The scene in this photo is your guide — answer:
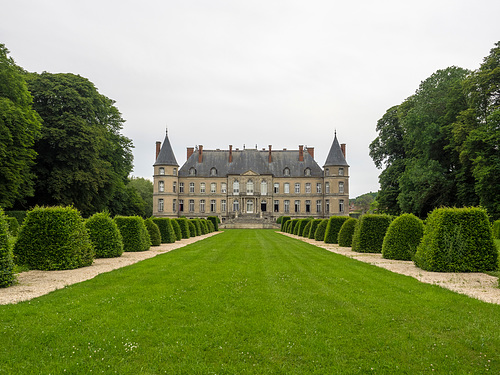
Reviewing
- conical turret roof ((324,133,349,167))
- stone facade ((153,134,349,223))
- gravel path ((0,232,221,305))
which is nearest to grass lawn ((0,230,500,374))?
gravel path ((0,232,221,305))

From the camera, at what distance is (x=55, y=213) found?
367 inches

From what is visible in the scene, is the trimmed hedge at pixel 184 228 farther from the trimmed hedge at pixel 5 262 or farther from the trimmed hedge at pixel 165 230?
the trimmed hedge at pixel 5 262

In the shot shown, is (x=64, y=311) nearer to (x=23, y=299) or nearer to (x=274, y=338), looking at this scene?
(x=23, y=299)

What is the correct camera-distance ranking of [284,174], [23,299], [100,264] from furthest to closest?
[284,174] → [100,264] → [23,299]

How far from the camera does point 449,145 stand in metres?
26.7

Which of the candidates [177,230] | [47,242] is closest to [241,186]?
[177,230]

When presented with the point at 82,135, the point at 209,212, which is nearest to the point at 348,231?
the point at 82,135

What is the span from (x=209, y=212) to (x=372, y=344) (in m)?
53.2

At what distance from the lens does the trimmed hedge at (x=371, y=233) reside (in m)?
13.8

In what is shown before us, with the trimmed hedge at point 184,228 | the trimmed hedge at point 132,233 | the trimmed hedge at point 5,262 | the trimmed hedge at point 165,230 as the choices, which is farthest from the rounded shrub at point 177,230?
the trimmed hedge at point 5,262

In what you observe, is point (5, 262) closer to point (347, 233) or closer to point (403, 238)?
point (403, 238)

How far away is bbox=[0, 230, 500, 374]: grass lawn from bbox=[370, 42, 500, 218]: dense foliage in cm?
1958

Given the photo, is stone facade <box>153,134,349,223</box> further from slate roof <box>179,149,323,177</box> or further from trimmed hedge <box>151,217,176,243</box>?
trimmed hedge <box>151,217,176,243</box>

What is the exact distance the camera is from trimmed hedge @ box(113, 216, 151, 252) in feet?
46.2
